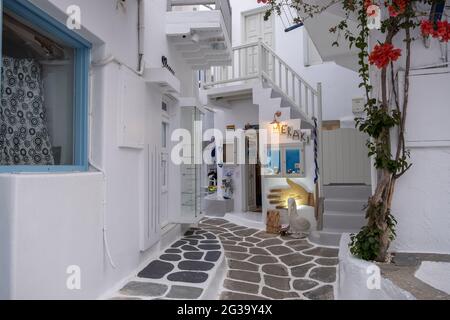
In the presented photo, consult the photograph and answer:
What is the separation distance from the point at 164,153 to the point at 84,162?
8.18 feet

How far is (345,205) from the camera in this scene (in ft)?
21.2

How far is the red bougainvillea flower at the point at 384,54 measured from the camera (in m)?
2.92

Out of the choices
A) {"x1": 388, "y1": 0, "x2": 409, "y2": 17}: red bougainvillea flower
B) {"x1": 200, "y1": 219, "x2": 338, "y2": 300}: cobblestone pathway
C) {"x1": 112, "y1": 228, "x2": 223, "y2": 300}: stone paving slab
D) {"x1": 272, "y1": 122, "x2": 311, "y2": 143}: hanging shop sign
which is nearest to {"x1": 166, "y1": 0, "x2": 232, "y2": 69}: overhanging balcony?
{"x1": 272, "y1": 122, "x2": 311, "y2": 143}: hanging shop sign

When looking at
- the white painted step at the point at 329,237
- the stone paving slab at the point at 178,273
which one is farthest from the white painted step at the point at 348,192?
the stone paving slab at the point at 178,273

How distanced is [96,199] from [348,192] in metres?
5.41

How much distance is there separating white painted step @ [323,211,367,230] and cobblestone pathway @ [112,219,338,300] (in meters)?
0.60

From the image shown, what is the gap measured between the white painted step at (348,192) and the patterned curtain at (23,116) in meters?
5.71

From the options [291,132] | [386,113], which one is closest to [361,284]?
[386,113]

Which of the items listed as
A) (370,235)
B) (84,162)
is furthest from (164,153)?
(370,235)

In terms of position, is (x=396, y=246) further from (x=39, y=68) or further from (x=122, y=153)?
(x=39, y=68)

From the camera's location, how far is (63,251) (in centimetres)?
259

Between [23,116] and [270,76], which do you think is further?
[270,76]

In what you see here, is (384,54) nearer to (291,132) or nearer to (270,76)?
(291,132)

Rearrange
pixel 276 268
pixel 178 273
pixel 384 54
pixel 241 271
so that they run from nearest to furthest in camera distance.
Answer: pixel 384 54
pixel 178 273
pixel 241 271
pixel 276 268
